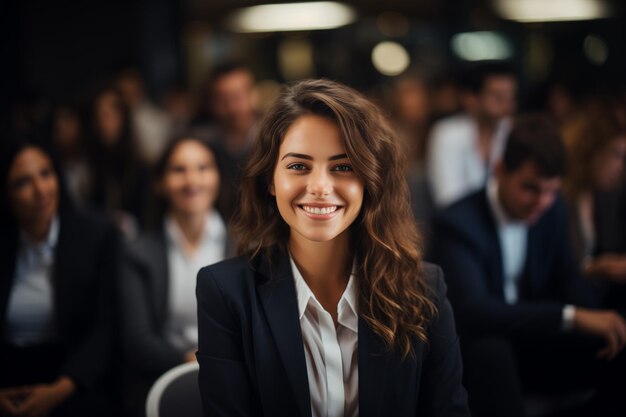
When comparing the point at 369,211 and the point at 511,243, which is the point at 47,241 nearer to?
the point at 369,211

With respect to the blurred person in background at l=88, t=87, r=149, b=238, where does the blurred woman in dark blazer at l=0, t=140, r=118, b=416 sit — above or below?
below

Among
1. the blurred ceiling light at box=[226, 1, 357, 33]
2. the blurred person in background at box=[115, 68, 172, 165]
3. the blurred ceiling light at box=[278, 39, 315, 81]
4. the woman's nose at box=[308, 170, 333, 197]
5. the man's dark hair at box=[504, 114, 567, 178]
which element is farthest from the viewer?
the blurred ceiling light at box=[278, 39, 315, 81]

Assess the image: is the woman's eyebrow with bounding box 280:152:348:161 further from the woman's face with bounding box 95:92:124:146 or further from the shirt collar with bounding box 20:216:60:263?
the woman's face with bounding box 95:92:124:146

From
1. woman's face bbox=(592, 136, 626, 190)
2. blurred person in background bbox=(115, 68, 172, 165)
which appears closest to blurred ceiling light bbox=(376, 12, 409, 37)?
blurred person in background bbox=(115, 68, 172, 165)

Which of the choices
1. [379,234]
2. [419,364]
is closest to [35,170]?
[379,234]

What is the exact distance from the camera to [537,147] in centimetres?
227

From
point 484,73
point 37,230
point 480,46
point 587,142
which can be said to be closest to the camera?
point 37,230

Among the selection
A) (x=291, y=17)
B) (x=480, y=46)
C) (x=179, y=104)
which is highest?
(x=291, y=17)

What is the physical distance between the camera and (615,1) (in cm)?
952

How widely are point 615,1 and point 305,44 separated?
5.19 m

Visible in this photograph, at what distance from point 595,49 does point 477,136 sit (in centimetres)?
655

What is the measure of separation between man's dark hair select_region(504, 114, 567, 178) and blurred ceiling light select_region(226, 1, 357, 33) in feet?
28.8

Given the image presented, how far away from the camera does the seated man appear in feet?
6.74

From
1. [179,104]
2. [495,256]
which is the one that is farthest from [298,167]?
[179,104]
